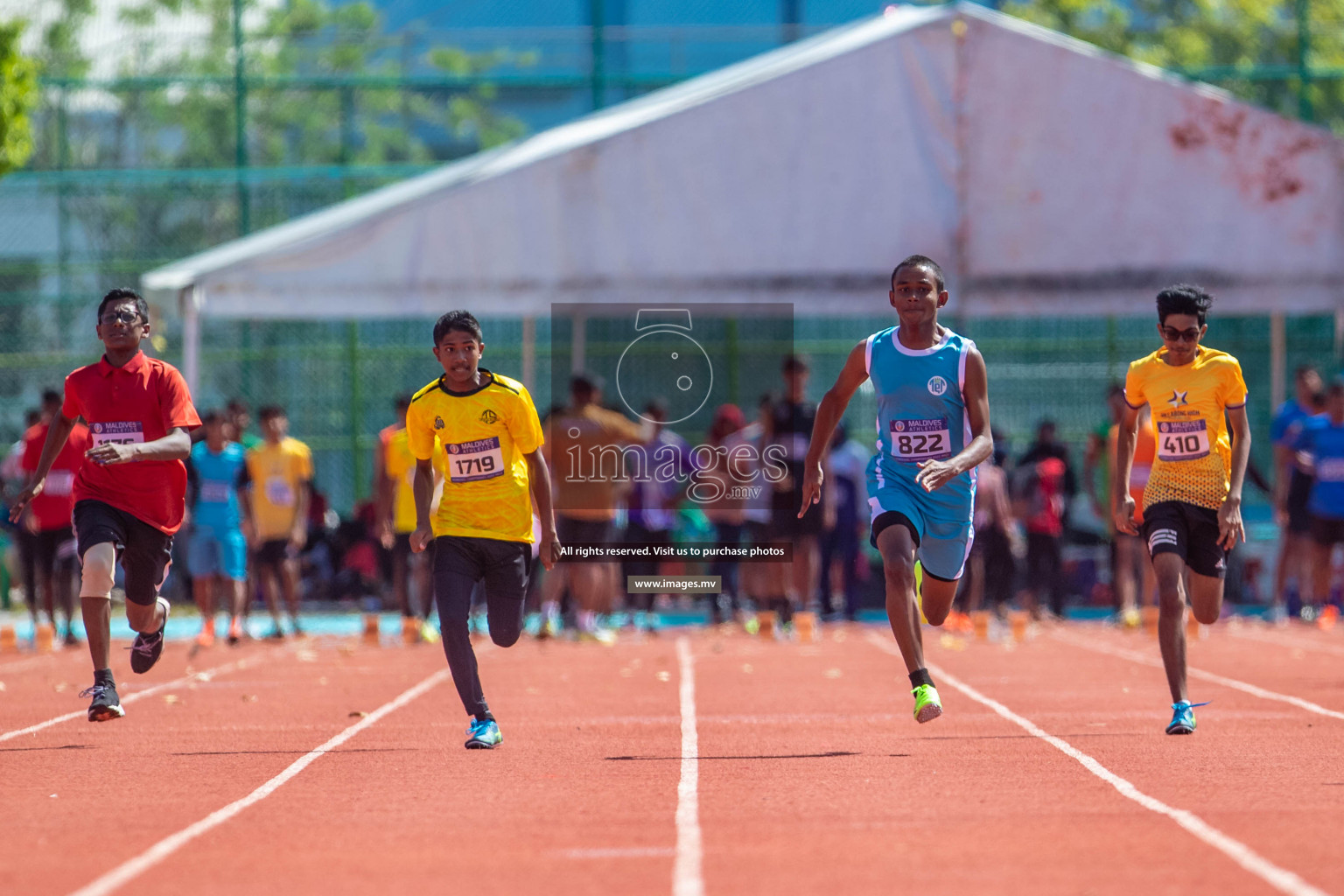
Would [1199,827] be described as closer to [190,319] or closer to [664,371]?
[190,319]

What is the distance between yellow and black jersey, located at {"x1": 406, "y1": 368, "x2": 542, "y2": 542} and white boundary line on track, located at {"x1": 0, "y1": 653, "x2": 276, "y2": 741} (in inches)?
97.5

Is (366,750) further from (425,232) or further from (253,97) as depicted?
(253,97)

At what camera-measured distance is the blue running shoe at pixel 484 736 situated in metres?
8.58

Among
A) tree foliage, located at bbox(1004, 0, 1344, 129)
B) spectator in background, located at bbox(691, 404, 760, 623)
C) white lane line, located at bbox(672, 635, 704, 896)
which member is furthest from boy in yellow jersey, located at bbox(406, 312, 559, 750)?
tree foliage, located at bbox(1004, 0, 1344, 129)

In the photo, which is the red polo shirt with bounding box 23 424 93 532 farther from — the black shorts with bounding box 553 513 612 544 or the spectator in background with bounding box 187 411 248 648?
the black shorts with bounding box 553 513 612 544

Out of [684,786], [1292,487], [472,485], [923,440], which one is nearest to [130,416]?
[472,485]

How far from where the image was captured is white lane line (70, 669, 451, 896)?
5.35 m

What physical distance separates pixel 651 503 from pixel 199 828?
11.8 metres

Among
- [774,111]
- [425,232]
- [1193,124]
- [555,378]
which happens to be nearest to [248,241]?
[425,232]

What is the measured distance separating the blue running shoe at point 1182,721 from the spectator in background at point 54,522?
969 centimetres

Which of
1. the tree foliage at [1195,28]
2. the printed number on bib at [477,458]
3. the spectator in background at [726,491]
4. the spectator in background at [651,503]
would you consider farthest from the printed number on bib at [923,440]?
the tree foliage at [1195,28]

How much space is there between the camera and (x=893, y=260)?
1733 centimetres

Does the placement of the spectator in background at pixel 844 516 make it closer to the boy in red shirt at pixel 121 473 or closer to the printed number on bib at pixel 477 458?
the boy in red shirt at pixel 121 473

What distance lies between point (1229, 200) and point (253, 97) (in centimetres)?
1228
